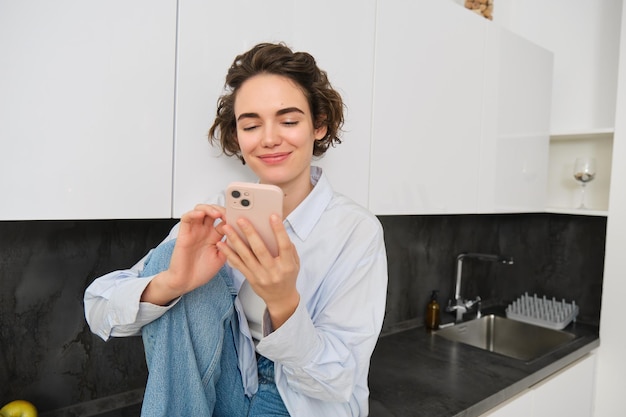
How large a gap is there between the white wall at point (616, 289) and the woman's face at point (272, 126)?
5.21ft

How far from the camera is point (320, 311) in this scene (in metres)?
0.92

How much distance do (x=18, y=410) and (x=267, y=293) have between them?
68 cm

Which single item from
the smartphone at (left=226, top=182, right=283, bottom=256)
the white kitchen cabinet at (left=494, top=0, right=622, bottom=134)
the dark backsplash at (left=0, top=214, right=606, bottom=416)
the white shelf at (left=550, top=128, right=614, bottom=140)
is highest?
the white kitchen cabinet at (left=494, top=0, right=622, bottom=134)

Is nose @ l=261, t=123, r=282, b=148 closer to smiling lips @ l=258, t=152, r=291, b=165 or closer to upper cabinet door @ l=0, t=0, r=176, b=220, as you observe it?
smiling lips @ l=258, t=152, r=291, b=165

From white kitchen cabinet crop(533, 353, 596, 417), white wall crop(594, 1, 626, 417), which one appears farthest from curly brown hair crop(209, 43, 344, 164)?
white wall crop(594, 1, 626, 417)

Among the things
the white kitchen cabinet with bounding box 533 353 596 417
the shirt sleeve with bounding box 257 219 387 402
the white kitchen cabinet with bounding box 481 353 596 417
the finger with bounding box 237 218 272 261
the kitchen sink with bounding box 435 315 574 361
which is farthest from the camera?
the kitchen sink with bounding box 435 315 574 361

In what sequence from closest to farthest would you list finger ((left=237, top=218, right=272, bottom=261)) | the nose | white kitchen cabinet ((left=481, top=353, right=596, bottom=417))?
finger ((left=237, top=218, right=272, bottom=261)) < the nose < white kitchen cabinet ((left=481, top=353, right=596, bottom=417))

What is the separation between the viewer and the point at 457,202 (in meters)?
1.56

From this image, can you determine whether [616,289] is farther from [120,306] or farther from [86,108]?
[86,108]

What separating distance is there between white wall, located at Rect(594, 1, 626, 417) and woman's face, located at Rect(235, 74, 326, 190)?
1.59 m

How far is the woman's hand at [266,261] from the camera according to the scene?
67cm

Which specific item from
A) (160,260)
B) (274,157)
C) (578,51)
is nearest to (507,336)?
(578,51)

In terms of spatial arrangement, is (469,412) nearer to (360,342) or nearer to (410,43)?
(360,342)

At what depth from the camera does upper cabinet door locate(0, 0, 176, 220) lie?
2.38 feet
